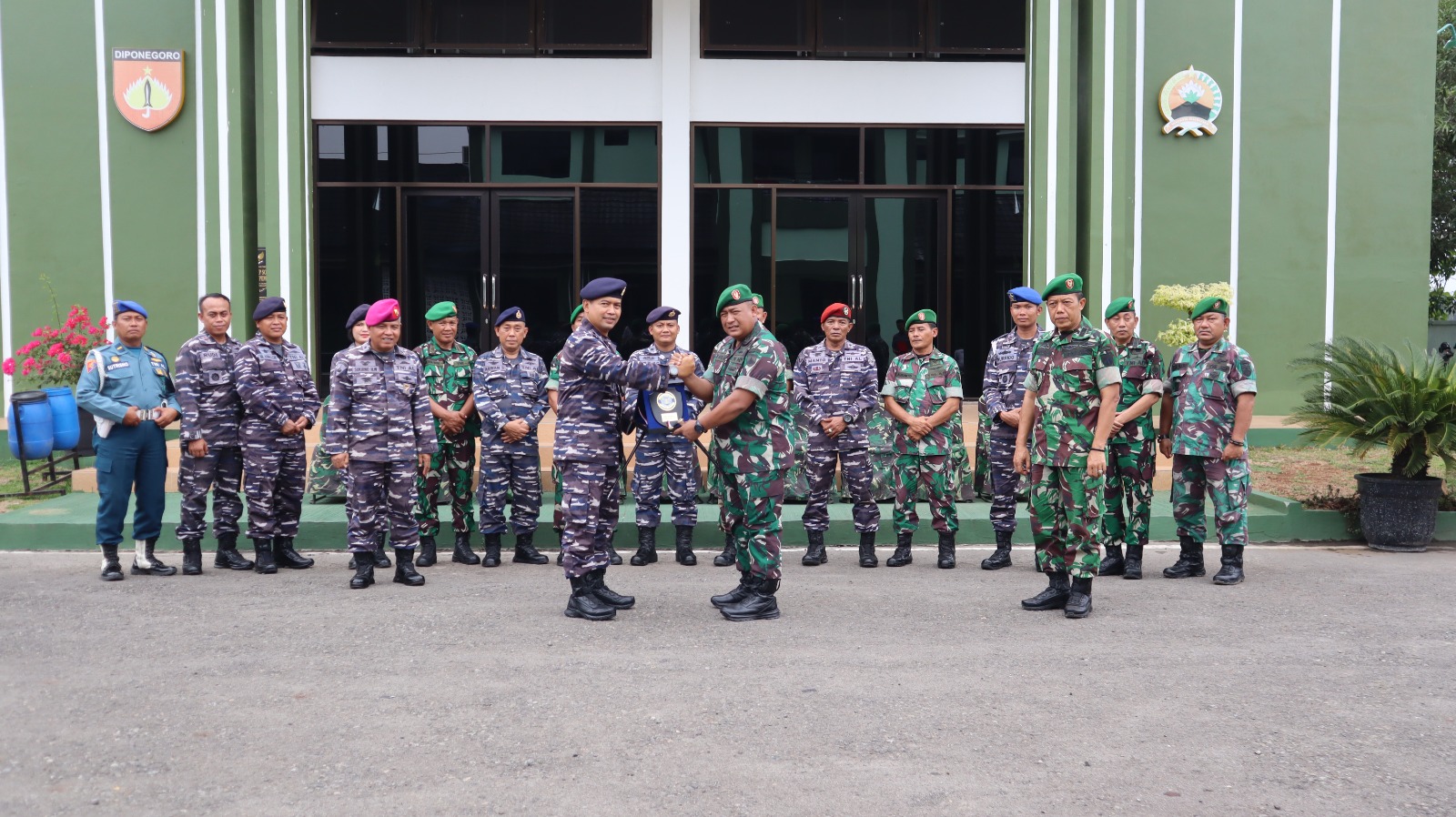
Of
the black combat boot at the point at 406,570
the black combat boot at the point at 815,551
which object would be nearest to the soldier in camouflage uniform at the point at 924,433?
the black combat boot at the point at 815,551

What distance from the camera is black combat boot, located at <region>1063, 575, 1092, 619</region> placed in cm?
667

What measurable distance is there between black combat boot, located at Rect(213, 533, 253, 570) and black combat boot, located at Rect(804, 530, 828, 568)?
4.00 meters

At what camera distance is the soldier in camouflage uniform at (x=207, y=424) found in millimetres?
8086

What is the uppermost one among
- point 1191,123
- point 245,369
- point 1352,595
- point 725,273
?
point 1191,123

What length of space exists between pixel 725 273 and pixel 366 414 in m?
7.17

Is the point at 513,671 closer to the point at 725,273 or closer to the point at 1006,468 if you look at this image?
the point at 1006,468

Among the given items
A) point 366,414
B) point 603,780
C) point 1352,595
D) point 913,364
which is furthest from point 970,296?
point 603,780

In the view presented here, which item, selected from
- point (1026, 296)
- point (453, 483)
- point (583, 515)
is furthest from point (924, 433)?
point (453, 483)

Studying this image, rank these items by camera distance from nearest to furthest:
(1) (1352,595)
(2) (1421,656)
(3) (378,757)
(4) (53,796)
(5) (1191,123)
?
1. (4) (53,796)
2. (3) (378,757)
3. (2) (1421,656)
4. (1) (1352,595)
5. (5) (1191,123)

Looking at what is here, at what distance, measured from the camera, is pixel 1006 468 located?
8594mm

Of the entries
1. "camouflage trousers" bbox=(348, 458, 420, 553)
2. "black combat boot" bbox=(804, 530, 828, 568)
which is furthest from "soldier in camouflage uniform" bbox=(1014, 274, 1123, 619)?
"camouflage trousers" bbox=(348, 458, 420, 553)

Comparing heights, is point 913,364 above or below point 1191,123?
below

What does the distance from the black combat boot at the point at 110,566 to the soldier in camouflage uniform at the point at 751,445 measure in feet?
13.3

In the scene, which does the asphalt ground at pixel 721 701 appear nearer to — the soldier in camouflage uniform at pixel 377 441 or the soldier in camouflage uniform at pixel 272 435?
the soldier in camouflage uniform at pixel 377 441
